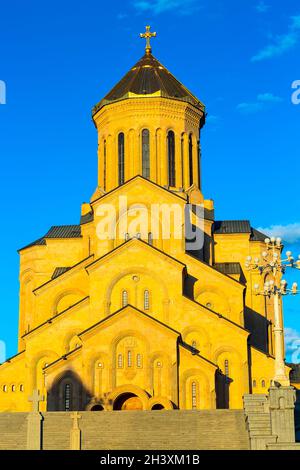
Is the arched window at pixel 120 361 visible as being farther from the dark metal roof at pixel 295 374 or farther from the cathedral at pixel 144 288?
the dark metal roof at pixel 295 374

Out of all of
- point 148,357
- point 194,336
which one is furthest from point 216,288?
point 148,357

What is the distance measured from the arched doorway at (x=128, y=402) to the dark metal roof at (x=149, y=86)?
17.2 meters

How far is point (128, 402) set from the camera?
138ft

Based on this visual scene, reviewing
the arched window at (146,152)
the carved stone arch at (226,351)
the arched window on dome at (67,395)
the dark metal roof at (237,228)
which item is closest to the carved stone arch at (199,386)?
the carved stone arch at (226,351)

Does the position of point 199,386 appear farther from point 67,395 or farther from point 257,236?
point 257,236

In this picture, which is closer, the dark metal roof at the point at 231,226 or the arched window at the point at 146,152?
the arched window at the point at 146,152

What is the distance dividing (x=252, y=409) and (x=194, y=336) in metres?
11.3

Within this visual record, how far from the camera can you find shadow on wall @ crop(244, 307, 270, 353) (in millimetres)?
49438

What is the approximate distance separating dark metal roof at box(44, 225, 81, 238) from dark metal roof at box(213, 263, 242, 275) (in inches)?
300

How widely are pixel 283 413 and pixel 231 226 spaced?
21853 millimetres

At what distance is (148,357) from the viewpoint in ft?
138

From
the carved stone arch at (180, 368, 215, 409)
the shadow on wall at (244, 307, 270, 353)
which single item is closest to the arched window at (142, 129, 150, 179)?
the shadow on wall at (244, 307, 270, 353)

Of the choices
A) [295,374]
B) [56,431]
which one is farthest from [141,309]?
[295,374]

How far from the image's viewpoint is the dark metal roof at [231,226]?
52.3 metres
